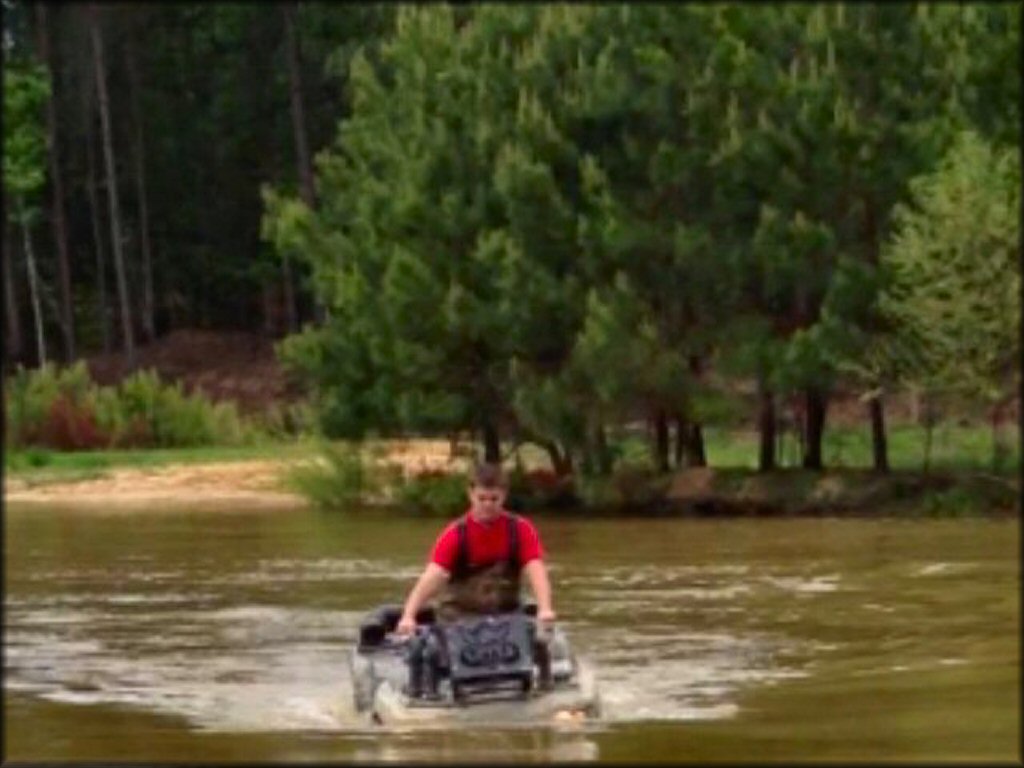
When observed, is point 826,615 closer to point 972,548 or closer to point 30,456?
point 972,548

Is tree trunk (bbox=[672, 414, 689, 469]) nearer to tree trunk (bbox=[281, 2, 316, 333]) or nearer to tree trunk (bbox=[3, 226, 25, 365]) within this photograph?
tree trunk (bbox=[281, 2, 316, 333])

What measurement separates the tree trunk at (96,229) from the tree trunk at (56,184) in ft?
2.56

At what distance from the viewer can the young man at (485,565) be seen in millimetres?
16938

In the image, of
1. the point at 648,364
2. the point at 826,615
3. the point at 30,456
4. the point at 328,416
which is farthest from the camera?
the point at 30,456

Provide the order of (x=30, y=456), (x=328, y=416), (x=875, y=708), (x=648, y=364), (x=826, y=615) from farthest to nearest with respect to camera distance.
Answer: (x=30, y=456)
(x=328, y=416)
(x=648, y=364)
(x=826, y=615)
(x=875, y=708)

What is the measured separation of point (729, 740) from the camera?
15188 millimetres

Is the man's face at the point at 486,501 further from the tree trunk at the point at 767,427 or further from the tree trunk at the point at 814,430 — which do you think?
the tree trunk at the point at 814,430

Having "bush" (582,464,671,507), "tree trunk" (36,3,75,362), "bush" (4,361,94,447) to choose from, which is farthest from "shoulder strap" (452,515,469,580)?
"tree trunk" (36,3,75,362)

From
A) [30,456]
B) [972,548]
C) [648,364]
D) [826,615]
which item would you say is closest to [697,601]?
[826,615]

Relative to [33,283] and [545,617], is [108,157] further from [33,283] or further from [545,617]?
[545,617]

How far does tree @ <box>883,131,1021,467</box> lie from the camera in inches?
1426

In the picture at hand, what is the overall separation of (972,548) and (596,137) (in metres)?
11.6

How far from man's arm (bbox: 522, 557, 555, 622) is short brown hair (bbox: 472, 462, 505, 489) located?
0.68 metres

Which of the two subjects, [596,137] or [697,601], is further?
[596,137]
